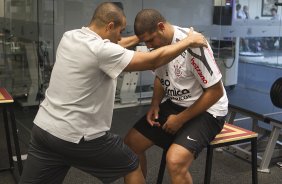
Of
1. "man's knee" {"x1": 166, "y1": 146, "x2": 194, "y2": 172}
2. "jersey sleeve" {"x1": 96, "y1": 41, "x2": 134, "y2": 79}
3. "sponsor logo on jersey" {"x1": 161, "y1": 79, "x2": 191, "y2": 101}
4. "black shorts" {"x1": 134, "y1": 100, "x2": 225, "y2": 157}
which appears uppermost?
"jersey sleeve" {"x1": 96, "y1": 41, "x2": 134, "y2": 79}

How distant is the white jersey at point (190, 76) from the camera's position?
197 cm

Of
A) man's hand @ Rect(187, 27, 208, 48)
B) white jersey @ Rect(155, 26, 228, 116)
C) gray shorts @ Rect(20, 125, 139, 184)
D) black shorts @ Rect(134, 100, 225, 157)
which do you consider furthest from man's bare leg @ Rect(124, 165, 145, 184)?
man's hand @ Rect(187, 27, 208, 48)

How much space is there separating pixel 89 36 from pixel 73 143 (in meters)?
0.46

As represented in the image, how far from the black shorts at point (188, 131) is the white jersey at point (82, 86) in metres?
0.52

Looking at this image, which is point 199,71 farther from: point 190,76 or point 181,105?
point 181,105

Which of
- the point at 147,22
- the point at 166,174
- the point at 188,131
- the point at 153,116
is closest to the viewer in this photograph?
the point at 147,22

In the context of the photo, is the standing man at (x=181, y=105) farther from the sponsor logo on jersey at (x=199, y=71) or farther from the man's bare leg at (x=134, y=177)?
the man's bare leg at (x=134, y=177)

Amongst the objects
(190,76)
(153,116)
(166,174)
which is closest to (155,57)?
(190,76)

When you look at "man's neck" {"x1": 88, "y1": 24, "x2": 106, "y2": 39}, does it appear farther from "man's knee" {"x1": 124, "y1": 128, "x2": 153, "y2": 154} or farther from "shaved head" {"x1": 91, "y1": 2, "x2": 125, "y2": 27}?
"man's knee" {"x1": 124, "y1": 128, "x2": 153, "y2": 154}

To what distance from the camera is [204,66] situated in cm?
196

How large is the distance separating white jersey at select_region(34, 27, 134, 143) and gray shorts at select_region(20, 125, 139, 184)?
39 mm

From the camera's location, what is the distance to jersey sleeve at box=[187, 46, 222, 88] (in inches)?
77.0

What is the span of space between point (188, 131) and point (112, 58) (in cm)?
71

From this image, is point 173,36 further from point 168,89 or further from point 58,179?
point 58,179
